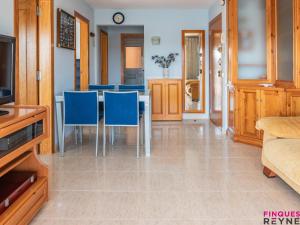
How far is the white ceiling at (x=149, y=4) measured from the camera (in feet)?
22.8

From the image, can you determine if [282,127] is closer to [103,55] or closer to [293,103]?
[293,103]

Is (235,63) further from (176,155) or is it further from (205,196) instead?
(205,196)

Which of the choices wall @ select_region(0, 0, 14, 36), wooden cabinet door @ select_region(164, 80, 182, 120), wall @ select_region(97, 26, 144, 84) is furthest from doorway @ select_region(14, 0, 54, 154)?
wall @ select_region(97, 26, 144, 84)

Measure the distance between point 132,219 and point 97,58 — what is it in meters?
5.83

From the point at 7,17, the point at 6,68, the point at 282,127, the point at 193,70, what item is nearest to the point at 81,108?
the point at 7,17

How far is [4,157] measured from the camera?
6.24ft

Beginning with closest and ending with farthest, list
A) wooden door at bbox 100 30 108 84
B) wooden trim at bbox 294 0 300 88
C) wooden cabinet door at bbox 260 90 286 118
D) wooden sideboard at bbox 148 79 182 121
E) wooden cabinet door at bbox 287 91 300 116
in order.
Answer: wooden trim at bbox 294 0 300 88 < wooden cabinet door at bbox 287 91 300 116 < wooden cabinet door at bbox 260 90 286 118 < wooden sideboard at bbox 148 79 182 121 < wooden door at bbox 100 30 108 84

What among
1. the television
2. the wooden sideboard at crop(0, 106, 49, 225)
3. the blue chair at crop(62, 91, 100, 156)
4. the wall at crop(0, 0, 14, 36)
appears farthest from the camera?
the blue chair at crop(62, 91, 100, 156)

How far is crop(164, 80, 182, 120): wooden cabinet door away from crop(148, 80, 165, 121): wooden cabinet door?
0.09 metres

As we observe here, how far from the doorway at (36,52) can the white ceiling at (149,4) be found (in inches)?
102

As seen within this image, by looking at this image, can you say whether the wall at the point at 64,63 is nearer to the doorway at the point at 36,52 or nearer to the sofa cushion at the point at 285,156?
the doorway at the point at 36,52

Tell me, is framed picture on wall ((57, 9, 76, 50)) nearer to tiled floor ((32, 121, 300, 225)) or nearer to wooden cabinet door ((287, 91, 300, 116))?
tiled floor ((32, 121, 300, 225))

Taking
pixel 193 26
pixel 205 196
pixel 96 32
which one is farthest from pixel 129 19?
pixel 205 196

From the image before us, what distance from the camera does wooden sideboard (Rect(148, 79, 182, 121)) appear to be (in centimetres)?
763
